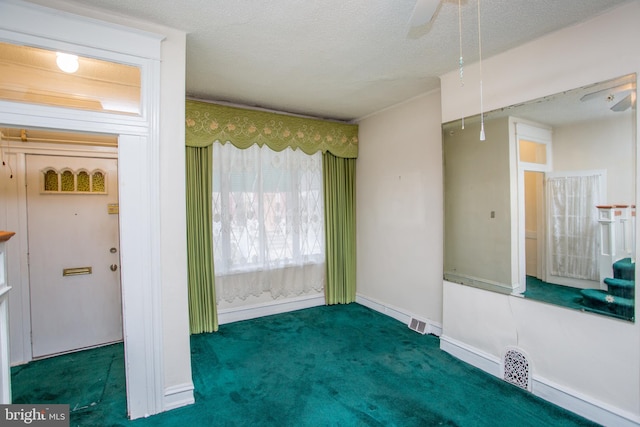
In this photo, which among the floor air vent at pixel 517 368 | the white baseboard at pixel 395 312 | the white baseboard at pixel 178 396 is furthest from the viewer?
the white baseboard at pixel 395 312

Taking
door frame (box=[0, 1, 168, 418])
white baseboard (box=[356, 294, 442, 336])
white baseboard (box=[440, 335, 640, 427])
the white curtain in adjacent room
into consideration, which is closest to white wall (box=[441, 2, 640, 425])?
white baseboard (box=[440, 335, 640, 427])

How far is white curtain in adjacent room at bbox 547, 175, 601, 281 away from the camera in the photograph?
2002mm

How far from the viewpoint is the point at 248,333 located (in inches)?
134

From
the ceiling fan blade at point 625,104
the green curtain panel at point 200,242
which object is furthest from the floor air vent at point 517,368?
the green curtain panel at point 200,242

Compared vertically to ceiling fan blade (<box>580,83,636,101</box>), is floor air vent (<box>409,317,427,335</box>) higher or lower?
lower

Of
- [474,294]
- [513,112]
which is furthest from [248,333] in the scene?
[513,112]

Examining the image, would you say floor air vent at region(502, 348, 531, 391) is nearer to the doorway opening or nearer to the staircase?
the staircase

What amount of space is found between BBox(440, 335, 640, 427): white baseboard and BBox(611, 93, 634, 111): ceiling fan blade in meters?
1.82

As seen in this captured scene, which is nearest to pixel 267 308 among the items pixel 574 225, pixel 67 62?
pixel 67 62

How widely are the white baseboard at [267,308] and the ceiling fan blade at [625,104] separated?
11.5 ft

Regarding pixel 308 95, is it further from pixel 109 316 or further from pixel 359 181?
pixel 109 316

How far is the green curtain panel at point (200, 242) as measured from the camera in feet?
10.9

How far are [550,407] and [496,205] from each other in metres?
1.45

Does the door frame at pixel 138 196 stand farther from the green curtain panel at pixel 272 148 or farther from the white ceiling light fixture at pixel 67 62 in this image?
the green curtain panel at pixel 272 148
